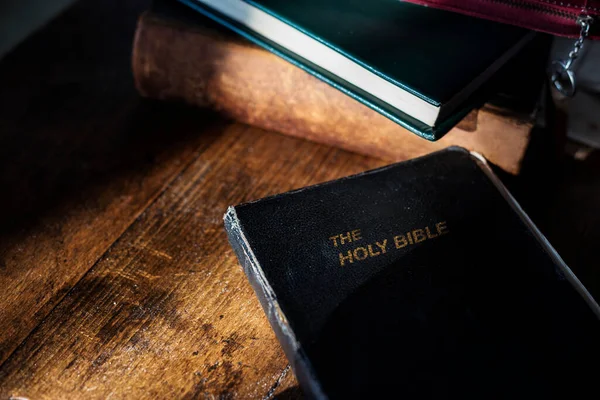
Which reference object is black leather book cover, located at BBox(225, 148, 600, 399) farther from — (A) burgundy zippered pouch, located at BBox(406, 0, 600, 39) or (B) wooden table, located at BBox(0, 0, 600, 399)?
(A) burgundy zippered pouch, located at BBox(406, 0, 600, 39)

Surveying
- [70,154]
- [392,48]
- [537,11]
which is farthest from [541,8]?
[70,154]

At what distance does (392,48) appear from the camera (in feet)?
2.19

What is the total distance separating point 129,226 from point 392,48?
362 mm

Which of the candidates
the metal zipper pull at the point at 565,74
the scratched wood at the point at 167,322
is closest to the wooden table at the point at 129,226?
the scratched wood at the point at 167,322

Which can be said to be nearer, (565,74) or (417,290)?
(417,290)

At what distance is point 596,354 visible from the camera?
0.52 metres

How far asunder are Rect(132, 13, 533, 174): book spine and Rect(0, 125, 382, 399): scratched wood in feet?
0.30

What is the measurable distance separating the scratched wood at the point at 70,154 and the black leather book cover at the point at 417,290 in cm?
19

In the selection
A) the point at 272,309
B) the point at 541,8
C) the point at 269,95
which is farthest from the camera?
the point at 269,95

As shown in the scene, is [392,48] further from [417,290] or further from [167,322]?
[167,322]

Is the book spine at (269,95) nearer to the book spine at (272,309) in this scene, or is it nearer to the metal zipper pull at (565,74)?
the metal zipper pull at (565,74)

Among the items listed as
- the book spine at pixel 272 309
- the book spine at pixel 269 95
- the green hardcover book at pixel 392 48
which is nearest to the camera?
the book spine at pixel 272 309

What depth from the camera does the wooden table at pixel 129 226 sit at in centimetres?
57

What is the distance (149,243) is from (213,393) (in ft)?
0.66
